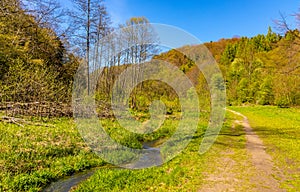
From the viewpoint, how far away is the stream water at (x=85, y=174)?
5.76m

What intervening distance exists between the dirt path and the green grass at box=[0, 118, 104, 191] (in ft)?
12.6

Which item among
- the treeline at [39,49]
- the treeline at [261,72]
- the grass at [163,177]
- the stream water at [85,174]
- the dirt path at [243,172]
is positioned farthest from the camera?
the treeline at [261,72]

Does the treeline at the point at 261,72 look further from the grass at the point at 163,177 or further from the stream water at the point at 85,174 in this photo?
the grass at the point at 163,177

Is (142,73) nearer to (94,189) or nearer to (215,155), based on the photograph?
(215,155)

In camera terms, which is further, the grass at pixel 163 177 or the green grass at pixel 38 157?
the green grass at pixel 38 157

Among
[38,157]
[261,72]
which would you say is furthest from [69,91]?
[261,72]

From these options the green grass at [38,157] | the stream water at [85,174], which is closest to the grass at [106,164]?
the green grass at [38,157]

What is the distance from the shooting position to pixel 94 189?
219 inches

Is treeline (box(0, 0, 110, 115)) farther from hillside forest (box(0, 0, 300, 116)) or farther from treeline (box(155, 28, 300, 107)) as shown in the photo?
treeline (box(155, 28, 300, 107))

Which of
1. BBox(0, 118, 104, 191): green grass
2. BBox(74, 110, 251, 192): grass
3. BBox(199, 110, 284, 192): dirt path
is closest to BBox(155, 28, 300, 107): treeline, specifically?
BBox(199, 110, 284, 192): dirt path

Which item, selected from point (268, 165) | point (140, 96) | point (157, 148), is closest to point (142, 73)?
point (140, 96)

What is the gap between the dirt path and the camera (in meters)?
5.39

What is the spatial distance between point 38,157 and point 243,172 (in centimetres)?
606

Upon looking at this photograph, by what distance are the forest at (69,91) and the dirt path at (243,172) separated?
440 millimetres
